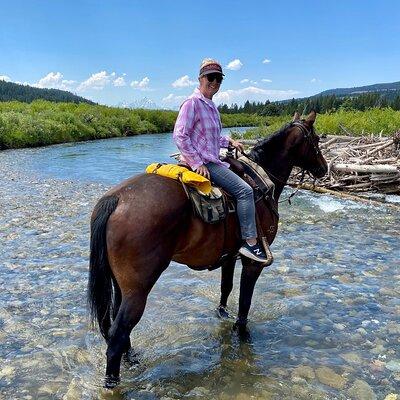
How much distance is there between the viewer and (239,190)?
16.1ft

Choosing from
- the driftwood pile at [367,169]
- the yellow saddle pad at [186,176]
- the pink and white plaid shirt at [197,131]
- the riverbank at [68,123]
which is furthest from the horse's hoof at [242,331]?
the riverbank at [68,123]

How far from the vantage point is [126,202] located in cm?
413

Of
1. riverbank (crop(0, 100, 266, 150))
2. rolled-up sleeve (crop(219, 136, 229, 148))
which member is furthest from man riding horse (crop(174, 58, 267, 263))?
riverbank (crop(0, 100, 266, 150))

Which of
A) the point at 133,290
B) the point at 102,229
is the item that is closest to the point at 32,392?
the point at 133,290

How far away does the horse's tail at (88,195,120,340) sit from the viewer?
13.5ft

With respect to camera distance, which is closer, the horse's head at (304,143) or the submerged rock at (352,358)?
the submerged rock at (352,358)

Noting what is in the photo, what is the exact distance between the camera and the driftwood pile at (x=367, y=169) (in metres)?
14.4

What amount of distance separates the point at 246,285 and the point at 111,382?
1990 mm

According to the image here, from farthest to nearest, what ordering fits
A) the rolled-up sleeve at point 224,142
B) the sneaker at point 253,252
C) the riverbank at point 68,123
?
the riverbank at point 68,123, the rolled-up sleeve at point 224,142, the sneaker at point 253,252

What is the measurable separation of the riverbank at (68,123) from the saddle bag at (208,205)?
28.6 meters

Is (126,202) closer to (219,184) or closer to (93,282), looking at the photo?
(93,282)

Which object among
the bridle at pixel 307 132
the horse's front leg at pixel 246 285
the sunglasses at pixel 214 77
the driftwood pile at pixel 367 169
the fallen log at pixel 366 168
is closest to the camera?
the sunglasses at pixel 214 77

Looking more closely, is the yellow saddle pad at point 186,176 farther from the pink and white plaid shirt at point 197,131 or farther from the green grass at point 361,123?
the green grass at point 361,123

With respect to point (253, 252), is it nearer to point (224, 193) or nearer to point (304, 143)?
point (224, 193)
